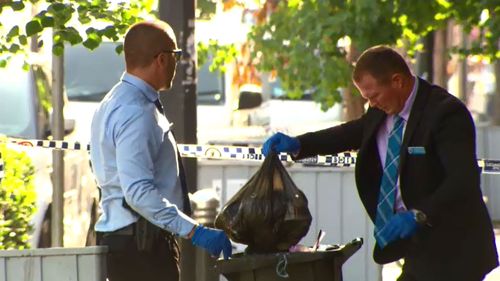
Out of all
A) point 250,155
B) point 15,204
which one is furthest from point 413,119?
point 15,204

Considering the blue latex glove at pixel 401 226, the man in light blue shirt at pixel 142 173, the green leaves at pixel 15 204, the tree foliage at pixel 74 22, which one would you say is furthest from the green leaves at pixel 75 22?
the blue latex glove at pixel 401 226

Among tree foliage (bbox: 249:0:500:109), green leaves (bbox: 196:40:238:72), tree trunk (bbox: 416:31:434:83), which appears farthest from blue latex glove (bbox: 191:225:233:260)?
tree trunk (bbox: 416:31:434:83)

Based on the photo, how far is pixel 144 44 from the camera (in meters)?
5.44

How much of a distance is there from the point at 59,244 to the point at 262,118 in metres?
11.9

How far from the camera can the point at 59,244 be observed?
32.0ft

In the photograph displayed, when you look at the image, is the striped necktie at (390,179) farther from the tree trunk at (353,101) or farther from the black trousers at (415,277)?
the tree trunk at (353,101)

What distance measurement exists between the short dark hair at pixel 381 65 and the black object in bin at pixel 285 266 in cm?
70

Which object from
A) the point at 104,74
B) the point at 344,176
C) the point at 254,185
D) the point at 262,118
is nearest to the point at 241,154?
the point at 344,176

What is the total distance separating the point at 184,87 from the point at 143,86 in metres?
2.18

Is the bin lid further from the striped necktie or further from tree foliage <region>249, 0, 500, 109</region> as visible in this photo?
tree foliage <region>249, 0, 500, 109</region>

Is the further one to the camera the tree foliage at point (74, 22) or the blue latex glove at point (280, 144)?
the tree foliage at point (74, 22)

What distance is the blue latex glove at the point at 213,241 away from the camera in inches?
205

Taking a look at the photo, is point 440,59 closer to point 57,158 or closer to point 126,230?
point 57,158

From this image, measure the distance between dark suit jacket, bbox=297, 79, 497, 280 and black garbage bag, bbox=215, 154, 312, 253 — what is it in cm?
Answer: 41
